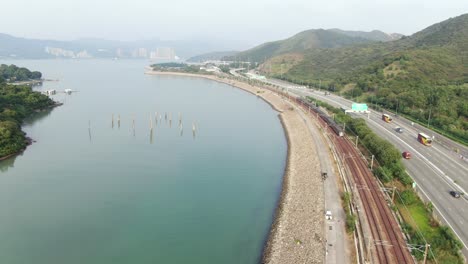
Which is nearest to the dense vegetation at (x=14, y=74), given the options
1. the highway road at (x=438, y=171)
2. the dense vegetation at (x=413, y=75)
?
the dense vegetation at (x=413, y=75)

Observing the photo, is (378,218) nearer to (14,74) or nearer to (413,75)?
(413,75)

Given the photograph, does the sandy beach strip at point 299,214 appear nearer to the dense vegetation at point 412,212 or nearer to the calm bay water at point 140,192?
the calm bay water at point 140,192

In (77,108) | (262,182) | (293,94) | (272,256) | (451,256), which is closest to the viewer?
(451,256)

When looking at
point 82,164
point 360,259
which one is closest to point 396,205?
point 360,259

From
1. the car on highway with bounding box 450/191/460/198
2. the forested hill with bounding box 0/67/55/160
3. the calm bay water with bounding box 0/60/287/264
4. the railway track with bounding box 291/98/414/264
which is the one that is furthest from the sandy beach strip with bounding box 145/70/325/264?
the forested hill with bounding box 0/67/55/160

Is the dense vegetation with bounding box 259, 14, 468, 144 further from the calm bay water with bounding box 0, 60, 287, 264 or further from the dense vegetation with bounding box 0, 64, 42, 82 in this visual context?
the dense vegetation with bounding box 0, 64, 42, 82

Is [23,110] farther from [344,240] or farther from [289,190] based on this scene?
[344,240]
